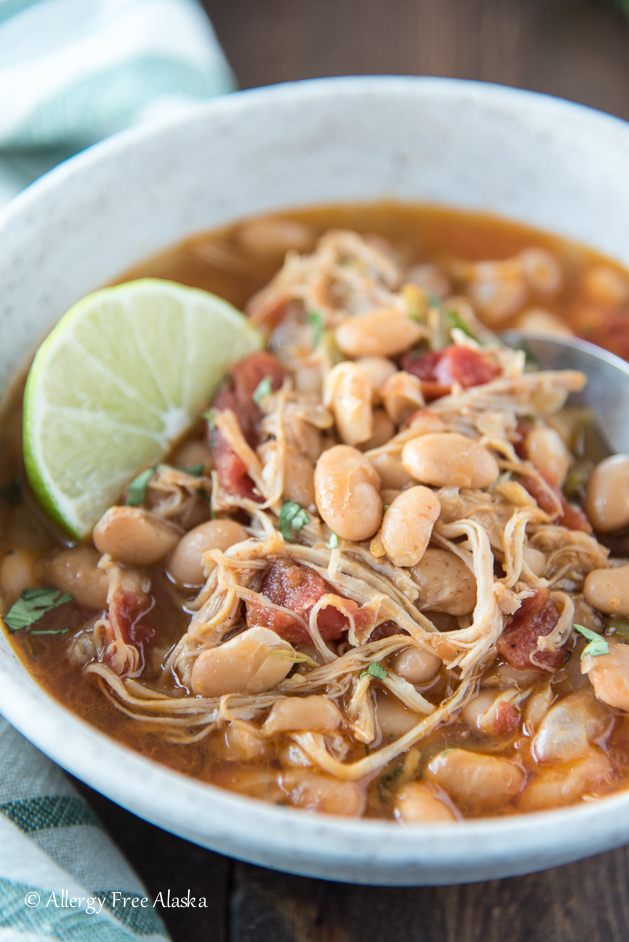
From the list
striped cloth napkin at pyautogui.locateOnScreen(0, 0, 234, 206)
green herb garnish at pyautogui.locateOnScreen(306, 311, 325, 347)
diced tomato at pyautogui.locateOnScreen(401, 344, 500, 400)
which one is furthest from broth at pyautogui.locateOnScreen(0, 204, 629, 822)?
striped cloth napkin at pyautogui.locateOnScreen(0, 0, 234, 206)

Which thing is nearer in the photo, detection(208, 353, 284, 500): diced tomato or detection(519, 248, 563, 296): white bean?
detection(208, 353, 284, 500): diced tomato

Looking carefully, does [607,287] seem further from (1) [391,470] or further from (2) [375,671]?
(2) [375,671]

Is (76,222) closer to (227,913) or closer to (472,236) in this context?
(472,236)

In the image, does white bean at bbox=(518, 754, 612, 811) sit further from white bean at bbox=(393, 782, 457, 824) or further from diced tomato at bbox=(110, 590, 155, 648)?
diced tomato at bbox=(110, 590, 155, 648)

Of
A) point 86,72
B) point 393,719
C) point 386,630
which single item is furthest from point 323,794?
point 86,72

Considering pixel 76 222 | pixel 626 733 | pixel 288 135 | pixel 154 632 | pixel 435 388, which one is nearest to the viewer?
pixel 626 733

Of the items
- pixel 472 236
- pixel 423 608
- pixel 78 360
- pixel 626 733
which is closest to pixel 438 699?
pixel 423 608

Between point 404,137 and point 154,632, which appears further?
point 404,137

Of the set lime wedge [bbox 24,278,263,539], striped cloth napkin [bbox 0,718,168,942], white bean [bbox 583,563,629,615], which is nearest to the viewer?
striped cloth napkin [bbox 0,718,168,942]
